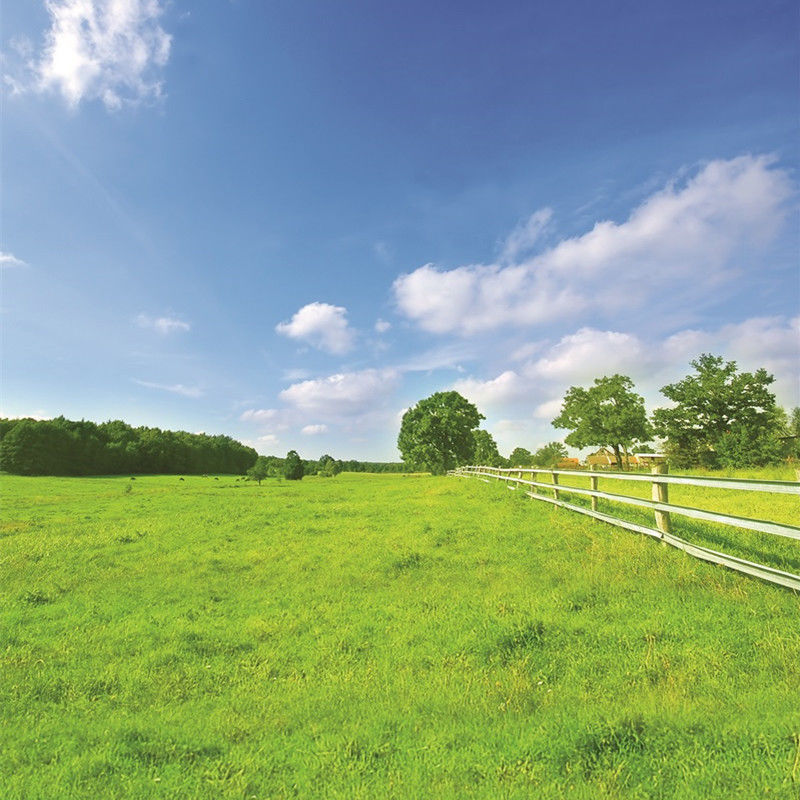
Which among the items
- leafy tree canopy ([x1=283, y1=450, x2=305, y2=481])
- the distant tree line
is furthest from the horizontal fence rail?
the distant tree line

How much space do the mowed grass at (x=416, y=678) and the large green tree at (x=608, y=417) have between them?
60.9m

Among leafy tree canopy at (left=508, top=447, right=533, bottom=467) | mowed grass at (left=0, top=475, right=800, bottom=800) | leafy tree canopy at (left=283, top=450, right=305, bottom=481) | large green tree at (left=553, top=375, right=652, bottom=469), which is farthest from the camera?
leafy tree canopy at (left=508, top=447, right=533, bottom=467)

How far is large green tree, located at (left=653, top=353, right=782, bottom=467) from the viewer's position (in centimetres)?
4644

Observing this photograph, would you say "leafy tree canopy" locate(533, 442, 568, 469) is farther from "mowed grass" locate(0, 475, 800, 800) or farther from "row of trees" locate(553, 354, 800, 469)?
"mowed grass" locate(0, 475, 800, 800)

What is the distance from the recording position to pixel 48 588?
10.3 m

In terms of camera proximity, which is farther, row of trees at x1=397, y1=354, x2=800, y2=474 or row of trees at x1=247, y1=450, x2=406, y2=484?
row of trees at x1=247, y1=450, x2=406, y2=484

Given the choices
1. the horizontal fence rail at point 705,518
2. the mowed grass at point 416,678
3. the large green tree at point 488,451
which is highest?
the large green tree at point 488,451

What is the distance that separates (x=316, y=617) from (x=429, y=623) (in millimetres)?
2012

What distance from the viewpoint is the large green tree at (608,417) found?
65438 mm

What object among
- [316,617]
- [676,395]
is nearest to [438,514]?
[316,617]

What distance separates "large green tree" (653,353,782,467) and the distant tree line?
93.4 meters

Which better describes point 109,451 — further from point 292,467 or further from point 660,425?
point 660,425

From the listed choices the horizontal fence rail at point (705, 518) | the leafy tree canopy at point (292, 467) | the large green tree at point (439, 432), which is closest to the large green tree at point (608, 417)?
the large green tree at point (439, 432)

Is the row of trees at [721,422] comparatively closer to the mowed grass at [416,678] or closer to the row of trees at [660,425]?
the row of trees at [660,425]
